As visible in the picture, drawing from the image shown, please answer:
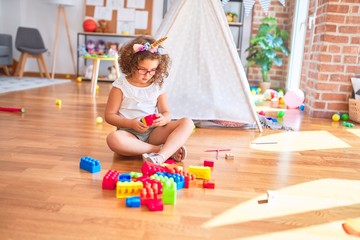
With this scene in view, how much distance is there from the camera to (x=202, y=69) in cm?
261

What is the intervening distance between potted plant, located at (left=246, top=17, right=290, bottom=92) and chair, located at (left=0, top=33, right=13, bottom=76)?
11.3 feet

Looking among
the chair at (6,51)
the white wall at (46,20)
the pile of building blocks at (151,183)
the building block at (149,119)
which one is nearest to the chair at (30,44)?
the chair at (6,51)

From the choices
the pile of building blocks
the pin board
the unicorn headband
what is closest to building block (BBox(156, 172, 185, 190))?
the pile of building blocks

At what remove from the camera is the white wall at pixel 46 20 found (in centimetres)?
571

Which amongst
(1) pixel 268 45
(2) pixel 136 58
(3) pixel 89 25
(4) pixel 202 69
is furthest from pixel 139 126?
(3) pixel 89 25

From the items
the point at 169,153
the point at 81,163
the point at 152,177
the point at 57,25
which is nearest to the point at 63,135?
the point at 81,163

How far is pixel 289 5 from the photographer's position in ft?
17.4

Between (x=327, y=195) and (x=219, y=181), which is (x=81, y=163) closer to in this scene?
(x=219, y=181)

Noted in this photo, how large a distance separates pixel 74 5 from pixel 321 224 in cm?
547

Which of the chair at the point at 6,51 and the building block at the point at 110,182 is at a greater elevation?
the chair at the point at 6,51

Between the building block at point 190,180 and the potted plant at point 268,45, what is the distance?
12.4 feet

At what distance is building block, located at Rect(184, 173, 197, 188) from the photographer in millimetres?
1368

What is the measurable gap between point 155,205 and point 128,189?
142mm

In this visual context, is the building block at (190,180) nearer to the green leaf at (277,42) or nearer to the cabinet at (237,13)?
the green leaf at (277,42)
